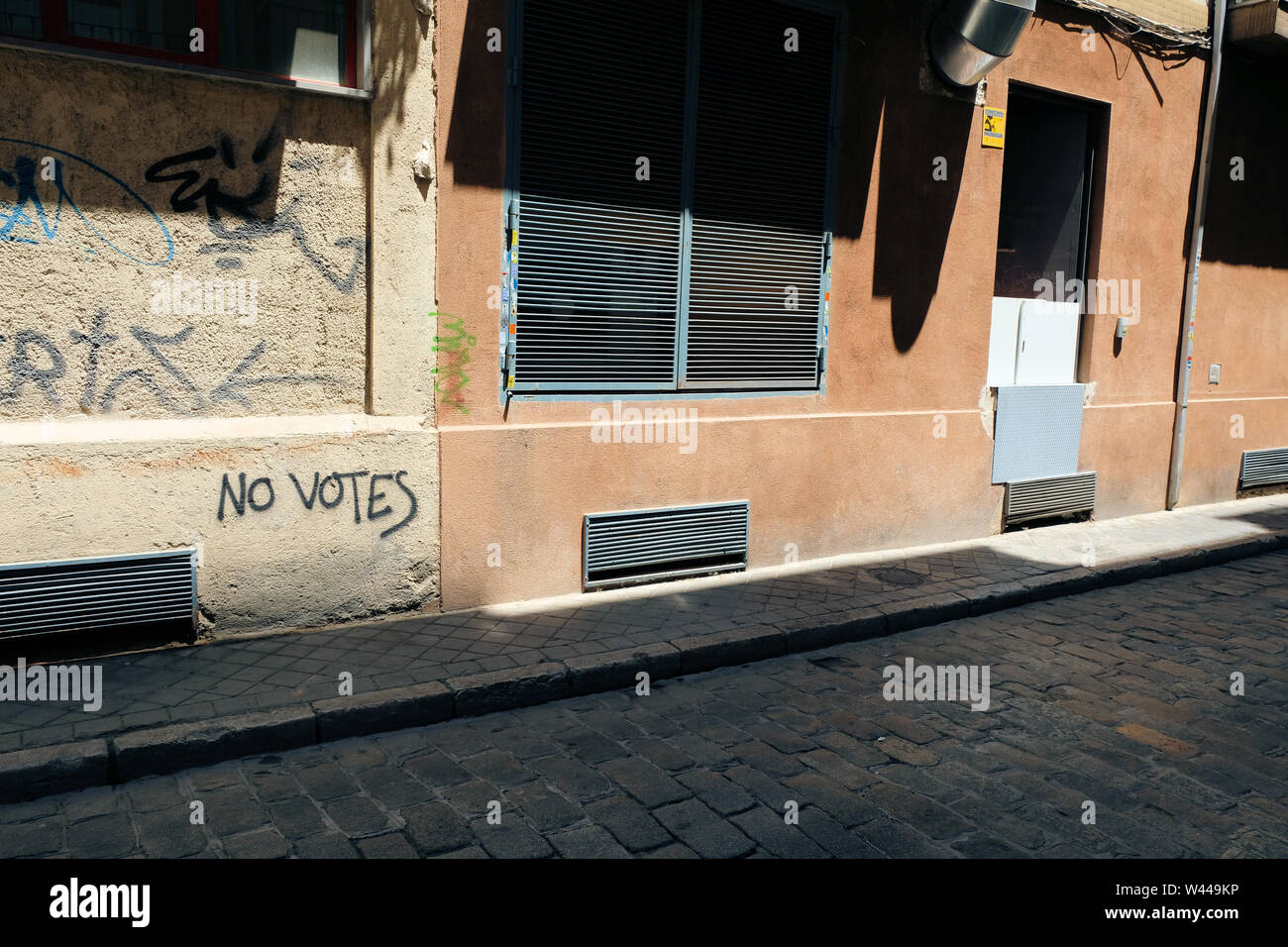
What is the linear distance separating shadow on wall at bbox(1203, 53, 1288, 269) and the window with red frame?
9526 millimetres

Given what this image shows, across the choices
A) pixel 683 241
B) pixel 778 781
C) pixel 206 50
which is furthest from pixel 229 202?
pixel 778 781

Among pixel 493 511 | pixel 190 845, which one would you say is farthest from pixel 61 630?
pixel 493 511

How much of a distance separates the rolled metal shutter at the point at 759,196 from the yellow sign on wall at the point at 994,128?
1.82 meters

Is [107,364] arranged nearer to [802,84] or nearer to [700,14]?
[700,14]

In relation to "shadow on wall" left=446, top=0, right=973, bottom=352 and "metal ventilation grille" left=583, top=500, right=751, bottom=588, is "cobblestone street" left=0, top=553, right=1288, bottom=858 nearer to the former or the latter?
"metal ventilation grille" left=583, top=500, right=751, bottom=588

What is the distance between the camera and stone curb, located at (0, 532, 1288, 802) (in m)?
4.35

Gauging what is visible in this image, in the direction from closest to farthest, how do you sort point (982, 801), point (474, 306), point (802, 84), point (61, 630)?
point (982, 801)
point (61, 630)
point (474, 306)
point (802, 84)

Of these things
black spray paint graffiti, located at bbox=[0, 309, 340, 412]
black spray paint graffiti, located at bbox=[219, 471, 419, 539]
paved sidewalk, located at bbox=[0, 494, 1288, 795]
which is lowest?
paved sidewalk, located at bbox=[0, 494, 1288, 795]

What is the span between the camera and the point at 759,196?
776 centimetres

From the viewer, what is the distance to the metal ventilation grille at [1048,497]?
31.5 ft

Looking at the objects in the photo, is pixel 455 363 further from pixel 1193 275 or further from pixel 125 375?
pixel 1193 275

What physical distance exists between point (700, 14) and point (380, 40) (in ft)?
7.95

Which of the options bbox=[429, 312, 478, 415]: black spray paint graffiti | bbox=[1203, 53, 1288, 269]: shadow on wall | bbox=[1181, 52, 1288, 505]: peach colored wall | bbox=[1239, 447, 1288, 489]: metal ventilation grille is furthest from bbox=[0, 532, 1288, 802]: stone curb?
bbox=[1203, 53, 1288, 269]: shadow on wall

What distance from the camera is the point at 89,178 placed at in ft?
17.7
